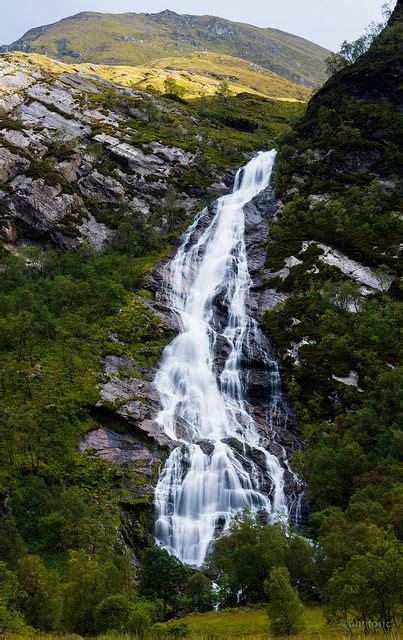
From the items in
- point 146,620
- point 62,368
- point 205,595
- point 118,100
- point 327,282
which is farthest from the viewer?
point 118,100

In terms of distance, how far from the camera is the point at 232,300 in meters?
66.2

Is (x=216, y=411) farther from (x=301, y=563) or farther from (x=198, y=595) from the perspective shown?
(x=301, y=563)

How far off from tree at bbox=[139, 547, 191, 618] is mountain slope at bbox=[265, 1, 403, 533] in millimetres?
9605

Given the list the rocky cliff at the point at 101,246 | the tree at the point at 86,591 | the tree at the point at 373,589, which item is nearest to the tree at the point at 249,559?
the tree at the point at 86,591

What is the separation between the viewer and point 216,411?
50625 mm

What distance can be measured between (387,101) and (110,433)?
272ft

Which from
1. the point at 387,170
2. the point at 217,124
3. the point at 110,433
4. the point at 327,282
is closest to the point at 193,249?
the point at 327,282

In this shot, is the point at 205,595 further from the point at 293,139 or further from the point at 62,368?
the point at 293,139

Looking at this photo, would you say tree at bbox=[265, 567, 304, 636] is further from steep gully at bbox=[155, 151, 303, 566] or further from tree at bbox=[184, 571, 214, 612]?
steep gully at bbox=[155, 151, 303, 566]

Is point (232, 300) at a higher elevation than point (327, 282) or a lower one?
lower

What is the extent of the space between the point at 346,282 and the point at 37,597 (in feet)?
152

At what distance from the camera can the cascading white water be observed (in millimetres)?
40000

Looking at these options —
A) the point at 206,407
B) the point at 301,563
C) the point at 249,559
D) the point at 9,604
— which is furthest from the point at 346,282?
the point at 9,604

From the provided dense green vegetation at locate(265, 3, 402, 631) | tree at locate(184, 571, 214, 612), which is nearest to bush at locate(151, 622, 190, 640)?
dense green vegetation at locate(265, 3, 402, 631)
